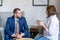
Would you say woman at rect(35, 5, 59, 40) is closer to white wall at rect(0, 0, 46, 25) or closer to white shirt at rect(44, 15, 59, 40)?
white shirt at rect(44, 15, 59, 40)

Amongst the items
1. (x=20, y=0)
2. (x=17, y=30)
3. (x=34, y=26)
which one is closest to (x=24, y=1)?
(x=20, y=0)

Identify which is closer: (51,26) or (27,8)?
(51,26)

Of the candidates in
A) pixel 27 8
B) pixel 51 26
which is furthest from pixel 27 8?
pixel 51 26

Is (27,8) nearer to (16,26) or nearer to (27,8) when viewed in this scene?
(27,8)

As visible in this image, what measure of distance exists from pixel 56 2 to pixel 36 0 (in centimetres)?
57

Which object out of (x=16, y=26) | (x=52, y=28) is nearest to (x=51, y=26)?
(x=52, y=28)

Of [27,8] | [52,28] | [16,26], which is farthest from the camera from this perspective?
[27,8]

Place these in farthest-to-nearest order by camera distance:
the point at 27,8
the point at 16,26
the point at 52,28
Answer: the point at 27,8 → the point at 16,26 → the point at 52,28

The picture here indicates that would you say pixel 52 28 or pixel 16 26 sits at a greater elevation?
pixel 52 28

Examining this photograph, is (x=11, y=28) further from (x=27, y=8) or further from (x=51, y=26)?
(x=51, y=26)

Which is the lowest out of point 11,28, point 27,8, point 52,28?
point 11,28

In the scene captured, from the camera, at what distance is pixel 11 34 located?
415 centimetres

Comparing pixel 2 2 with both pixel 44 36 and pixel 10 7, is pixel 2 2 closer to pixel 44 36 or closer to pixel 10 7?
pixel 10 7

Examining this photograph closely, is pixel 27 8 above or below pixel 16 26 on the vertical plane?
above
